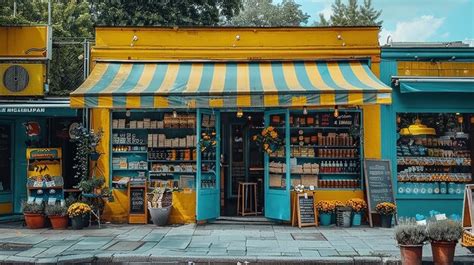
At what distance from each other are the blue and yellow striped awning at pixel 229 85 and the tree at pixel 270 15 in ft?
117

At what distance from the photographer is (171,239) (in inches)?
417

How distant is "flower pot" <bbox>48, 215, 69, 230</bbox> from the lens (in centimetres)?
1171

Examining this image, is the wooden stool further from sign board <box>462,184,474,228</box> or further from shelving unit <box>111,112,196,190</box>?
sign board <box>462,184,474,228</box>

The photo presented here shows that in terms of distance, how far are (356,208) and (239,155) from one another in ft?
13.0

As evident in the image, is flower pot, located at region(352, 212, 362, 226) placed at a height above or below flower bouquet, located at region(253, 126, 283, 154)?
below

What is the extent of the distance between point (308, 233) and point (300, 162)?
6.71 ft

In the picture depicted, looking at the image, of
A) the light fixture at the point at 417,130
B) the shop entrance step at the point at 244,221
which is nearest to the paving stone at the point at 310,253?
the shop entrance step at the point at 244,221

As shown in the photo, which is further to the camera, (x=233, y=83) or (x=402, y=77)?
(x=402, y=77)

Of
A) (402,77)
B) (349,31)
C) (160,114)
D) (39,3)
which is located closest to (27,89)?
(160,114)

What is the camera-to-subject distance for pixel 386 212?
1181 centimetres

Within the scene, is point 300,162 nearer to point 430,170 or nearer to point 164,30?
point 430,170

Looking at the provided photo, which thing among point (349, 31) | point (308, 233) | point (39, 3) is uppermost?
point (39, 3)

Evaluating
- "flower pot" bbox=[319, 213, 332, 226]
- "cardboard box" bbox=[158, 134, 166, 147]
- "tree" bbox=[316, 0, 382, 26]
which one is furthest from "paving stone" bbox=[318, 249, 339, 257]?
"tree" bbox=[316, 0, 382, 26]

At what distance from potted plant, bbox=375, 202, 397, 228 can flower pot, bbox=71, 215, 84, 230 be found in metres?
6.63
